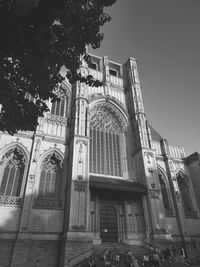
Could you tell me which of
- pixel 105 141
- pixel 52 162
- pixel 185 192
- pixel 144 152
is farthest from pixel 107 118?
pixel 185 192

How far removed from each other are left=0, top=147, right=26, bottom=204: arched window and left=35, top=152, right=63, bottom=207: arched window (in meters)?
1.46

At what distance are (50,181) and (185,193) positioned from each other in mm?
13258

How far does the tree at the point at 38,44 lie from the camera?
5.38m

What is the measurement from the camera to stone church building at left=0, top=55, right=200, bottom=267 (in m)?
13.0

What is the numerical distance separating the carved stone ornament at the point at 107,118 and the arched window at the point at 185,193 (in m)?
7.50

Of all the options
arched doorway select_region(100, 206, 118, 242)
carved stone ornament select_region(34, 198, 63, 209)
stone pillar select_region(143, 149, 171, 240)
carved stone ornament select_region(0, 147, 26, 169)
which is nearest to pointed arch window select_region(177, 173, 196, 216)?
stone pillar select_region(143, 149, 171, 240)

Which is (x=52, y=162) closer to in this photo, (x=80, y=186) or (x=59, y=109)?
(x=80, y=186)

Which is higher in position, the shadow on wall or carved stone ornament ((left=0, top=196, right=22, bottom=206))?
carved stone ornament ((left=0, top=196, right=22, bottom=206))

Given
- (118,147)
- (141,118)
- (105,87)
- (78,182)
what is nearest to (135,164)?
(118,147)

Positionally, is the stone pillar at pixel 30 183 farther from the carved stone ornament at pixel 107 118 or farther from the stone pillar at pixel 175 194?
the stone pillar at pixel 175 194

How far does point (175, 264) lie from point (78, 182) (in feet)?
25.6

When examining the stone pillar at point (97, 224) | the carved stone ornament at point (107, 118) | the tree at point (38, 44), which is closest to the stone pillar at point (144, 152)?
the carved stone ornament at point (107, 118)

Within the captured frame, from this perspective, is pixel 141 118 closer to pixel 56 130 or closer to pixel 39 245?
pixel 56 130

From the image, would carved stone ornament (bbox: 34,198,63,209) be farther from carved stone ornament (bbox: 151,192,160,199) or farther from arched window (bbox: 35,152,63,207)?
carved stone ornament (bbox: 151,192,160,199)
